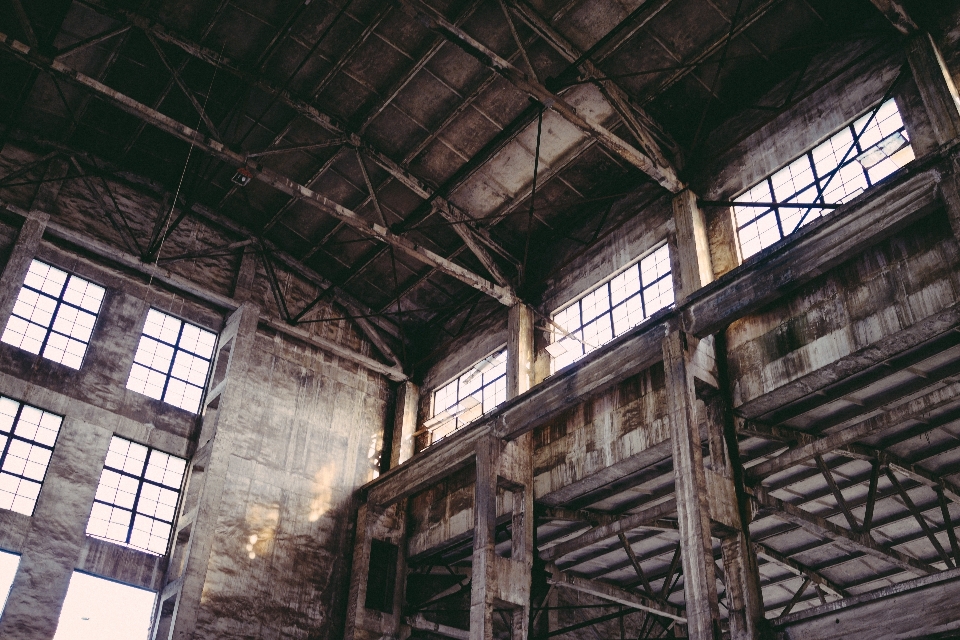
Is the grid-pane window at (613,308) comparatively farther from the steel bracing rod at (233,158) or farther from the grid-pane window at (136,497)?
the grid-pane window at (136,497)

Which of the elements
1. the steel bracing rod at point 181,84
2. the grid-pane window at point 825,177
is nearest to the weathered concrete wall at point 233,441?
the steel bracing rod at point 181,84

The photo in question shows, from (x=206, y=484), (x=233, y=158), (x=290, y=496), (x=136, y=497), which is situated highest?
(x=233, y=158)

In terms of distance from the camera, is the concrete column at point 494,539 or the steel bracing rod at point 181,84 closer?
the concrete column at point 494,539

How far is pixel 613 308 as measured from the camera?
19.1 m

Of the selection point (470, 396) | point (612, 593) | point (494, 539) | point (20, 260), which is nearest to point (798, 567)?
point (612, 593)

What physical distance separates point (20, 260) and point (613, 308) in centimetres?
1284

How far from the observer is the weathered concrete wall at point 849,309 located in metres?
12.6

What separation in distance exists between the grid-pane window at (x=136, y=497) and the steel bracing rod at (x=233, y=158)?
6.67 meters

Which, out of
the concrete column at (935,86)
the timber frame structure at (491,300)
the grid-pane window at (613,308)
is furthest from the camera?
the grid-pane window at (613,308)

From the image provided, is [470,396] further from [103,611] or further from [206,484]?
[103,611]

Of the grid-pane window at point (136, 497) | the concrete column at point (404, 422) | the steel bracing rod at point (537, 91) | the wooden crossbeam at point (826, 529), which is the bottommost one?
the wooden crossbeam at point (826, 529)

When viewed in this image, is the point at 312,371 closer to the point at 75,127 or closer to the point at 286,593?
the point at 286,593

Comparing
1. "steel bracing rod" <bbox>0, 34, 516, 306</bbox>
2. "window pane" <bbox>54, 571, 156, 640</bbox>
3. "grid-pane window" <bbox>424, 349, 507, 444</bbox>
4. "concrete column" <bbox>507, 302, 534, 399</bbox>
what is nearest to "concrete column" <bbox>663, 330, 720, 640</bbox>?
"concrete column" <bbox>507, 302, 534, 399</bbox>

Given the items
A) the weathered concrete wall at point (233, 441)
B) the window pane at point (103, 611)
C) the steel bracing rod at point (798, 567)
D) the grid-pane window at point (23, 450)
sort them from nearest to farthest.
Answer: the window pane at point (103, 611) < the grid-pane window at point (23, 450) < the weathered concrete wall at point (233, 441) < the steel bracing rod at point (798, 567)
